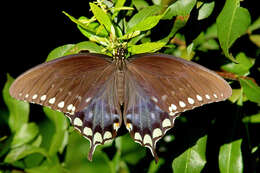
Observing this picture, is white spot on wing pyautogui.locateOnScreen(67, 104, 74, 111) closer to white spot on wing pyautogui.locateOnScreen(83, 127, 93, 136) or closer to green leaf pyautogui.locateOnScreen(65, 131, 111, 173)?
white spot on wing pyautogui.locateOnScreen(83, 127, 93, 136)

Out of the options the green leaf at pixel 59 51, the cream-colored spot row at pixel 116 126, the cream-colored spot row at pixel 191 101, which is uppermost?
the green leaf at pixel 59 51

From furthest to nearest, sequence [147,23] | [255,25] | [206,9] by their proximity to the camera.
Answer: [255,25]
[206,9]
[147,23]

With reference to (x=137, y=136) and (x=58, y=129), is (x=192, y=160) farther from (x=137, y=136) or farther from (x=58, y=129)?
(x=58, y=129)

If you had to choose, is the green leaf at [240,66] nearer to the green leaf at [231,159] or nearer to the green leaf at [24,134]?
the green leaf at [231,159]

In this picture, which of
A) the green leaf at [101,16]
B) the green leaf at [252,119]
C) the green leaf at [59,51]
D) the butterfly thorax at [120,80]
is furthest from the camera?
the green leaf at [252,119]

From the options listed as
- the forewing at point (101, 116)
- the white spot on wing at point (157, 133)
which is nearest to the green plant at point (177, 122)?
the forewing at point (101, 116)

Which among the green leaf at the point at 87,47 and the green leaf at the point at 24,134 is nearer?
the green leaf at the point at 87,47

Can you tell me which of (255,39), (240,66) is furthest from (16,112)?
(255,39)
